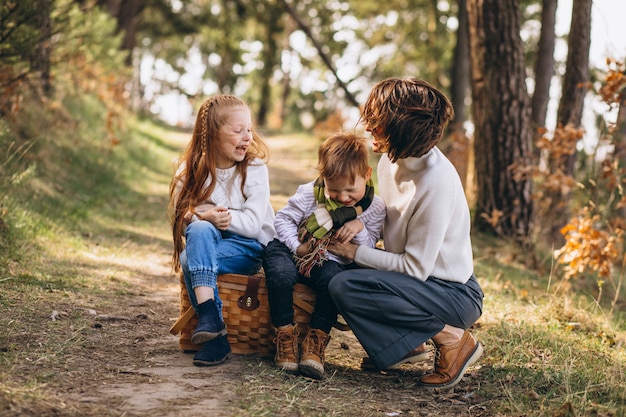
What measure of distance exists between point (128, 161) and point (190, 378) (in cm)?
812

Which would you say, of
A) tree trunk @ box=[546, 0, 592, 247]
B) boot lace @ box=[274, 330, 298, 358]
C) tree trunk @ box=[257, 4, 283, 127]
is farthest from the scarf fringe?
tree trunk @ box=[257, 4, 283, 127]

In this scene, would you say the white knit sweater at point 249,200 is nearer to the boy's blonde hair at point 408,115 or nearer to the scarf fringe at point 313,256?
the scarf fringe at point 313,256

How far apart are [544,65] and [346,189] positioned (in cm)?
691

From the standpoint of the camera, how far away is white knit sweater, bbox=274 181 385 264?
13.0ft

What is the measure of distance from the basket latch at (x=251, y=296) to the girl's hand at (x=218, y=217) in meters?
0.32

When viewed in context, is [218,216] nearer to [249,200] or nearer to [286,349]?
[249,200]

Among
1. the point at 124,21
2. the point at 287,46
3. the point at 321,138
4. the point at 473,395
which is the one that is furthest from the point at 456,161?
the point at 287,46

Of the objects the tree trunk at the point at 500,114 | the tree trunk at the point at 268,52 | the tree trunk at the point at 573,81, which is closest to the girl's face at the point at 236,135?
the tree trunk at the point at 500,114

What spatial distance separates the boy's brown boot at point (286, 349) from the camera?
371 cm

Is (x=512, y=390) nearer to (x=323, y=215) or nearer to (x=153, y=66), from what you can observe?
(x=323, y=215)

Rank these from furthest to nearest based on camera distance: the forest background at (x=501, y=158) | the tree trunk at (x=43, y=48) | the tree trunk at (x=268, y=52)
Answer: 1. the tree trunk at (x=268, y=52)
2. the tree trunk at (x=43, y=48)
3. the forest background at (x=501, y=158)

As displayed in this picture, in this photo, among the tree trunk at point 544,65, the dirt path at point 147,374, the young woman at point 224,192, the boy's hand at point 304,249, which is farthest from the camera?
the tree trunk at point 544,65

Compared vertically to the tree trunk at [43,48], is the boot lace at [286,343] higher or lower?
lower

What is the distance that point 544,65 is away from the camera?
32.1 feet
